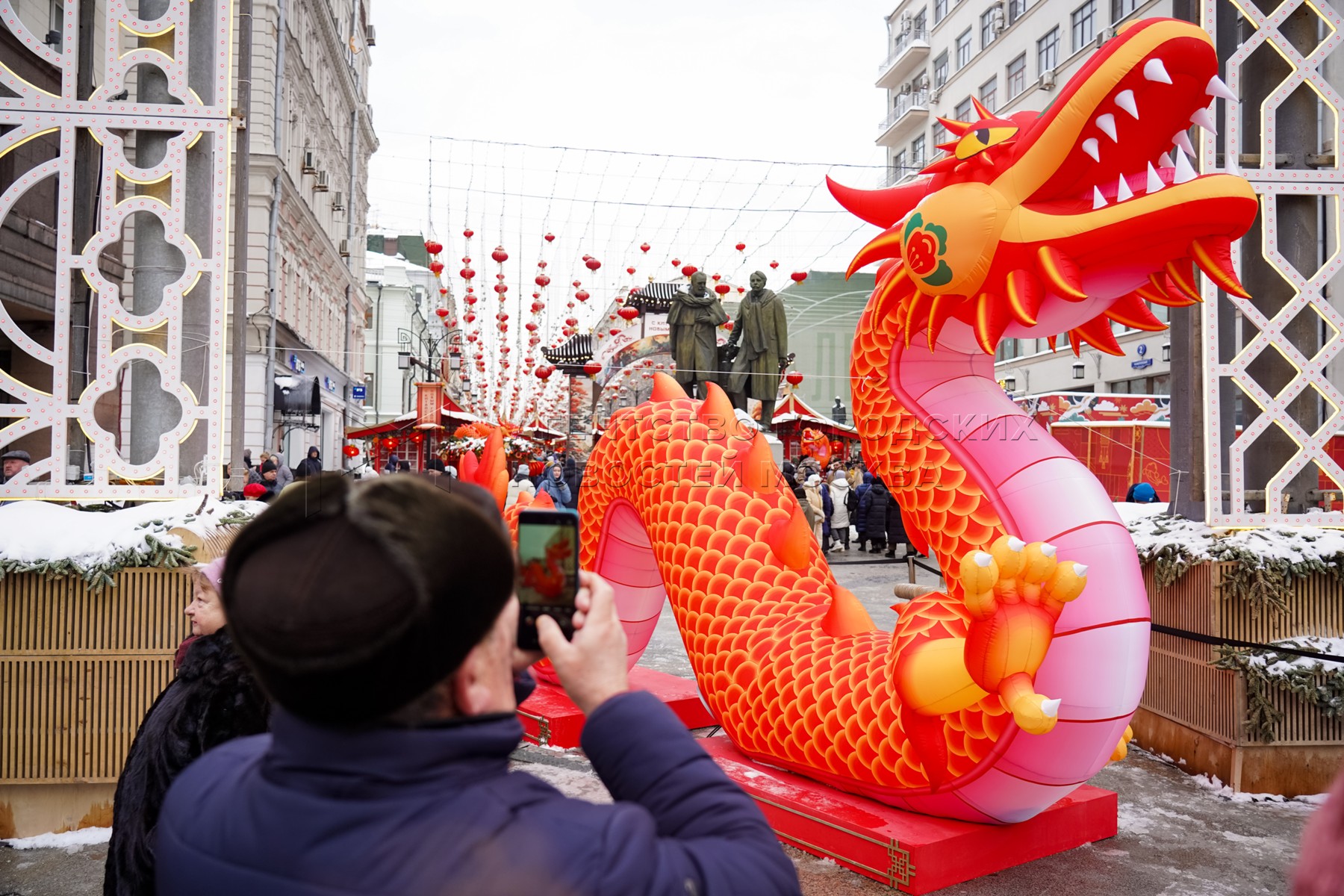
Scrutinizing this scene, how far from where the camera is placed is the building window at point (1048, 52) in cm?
1973

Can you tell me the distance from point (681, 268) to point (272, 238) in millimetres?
8303

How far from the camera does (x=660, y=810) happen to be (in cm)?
96

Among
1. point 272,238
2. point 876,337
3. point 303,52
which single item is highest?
point 303,52

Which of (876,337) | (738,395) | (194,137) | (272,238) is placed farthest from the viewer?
(272,238)

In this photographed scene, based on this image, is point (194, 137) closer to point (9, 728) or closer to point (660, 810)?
point (9, 728)

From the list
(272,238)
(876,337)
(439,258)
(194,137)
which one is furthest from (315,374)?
(876,337)

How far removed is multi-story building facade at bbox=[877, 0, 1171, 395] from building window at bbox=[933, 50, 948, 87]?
1.4 inches

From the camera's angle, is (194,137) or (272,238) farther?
(272,238)

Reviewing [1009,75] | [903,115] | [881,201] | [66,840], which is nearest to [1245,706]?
[881,201]

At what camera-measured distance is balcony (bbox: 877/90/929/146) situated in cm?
2448

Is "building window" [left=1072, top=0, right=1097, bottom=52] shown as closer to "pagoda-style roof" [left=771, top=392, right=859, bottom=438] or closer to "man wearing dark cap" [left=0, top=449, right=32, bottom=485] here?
"pagoda-style roof" [left=771, top=392, right=859, bottom=438]

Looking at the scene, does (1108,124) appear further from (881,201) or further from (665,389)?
(665,389)

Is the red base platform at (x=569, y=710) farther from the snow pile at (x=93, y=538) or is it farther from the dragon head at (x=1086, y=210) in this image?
the dragon head at (x=1086, y=210)

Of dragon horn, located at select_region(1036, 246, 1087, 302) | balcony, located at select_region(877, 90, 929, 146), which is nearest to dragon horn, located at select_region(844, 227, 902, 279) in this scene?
dragon horn, located at select_region(1036, 246, 1087, 302)
